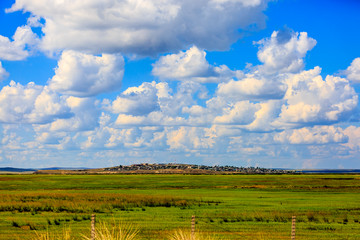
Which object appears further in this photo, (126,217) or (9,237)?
(126,217)

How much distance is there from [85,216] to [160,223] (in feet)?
25.1

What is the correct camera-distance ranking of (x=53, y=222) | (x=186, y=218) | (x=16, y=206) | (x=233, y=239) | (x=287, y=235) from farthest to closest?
(x=16, y=206) < (x=186, y=218) < (x=53, y=222) < (x=287, y=235) < (x=233, y=239)

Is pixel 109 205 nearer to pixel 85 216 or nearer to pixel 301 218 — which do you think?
pixel 85 216

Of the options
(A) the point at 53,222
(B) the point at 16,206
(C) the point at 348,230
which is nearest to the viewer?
(C) the point at 348,230

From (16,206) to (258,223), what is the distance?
2512 centimetres

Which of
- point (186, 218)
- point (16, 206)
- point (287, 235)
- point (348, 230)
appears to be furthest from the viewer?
point (16, 206)

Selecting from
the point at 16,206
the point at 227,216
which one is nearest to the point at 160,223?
the point at 227,216

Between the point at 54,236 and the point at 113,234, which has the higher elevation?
the point at 113,234

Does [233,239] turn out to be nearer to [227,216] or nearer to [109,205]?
[227,216]

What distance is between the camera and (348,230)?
30.5 meters

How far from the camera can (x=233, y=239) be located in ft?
82.6

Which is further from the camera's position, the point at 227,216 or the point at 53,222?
the point at 227,216

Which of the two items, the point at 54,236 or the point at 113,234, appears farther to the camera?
the point at 54,236


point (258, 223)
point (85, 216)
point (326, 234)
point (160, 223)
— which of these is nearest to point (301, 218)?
point (258, 223)
